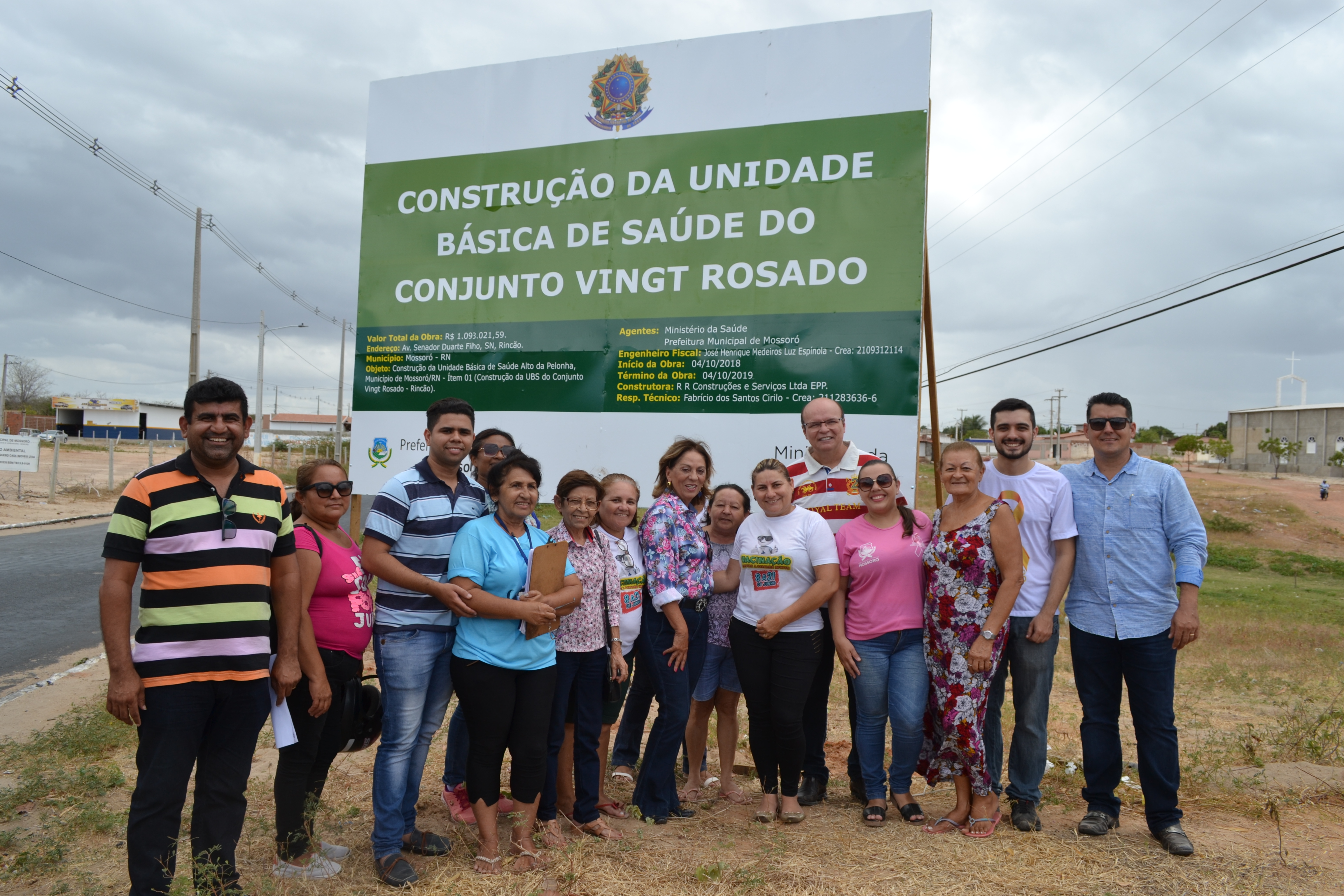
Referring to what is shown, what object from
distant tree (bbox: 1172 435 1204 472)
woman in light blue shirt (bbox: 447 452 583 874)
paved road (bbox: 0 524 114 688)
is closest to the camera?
woman in light blue shirt (bbox: 447 452 583 874)

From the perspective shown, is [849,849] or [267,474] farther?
[849,849]

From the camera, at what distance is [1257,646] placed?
377 inches

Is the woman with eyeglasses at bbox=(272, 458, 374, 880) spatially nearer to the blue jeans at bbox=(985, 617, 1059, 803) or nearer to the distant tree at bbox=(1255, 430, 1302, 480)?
the blue jeans at bbox=(985, 617, 1059, 803)

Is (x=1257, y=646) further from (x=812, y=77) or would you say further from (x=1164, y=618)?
(x=812, y=77)

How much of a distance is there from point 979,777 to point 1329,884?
52.3 inches

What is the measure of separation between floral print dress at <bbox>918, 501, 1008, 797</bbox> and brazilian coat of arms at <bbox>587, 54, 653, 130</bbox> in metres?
3.46

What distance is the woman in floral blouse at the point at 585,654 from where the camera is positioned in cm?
354

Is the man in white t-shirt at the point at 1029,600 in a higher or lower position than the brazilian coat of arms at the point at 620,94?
lower

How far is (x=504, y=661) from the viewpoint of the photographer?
3203 mm

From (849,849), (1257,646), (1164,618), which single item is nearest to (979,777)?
(849,849)

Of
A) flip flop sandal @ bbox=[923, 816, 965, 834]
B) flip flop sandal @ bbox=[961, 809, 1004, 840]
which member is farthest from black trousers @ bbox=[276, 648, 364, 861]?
flip flop sandal @ bbox=[961, 809, 1004, 840]

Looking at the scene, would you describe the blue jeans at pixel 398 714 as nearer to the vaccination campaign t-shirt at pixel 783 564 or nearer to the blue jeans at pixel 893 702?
the vaccination campaign t-shirt at pixel 783 564

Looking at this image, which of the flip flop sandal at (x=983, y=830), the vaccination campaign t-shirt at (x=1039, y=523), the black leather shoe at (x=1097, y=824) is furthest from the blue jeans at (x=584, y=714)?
the black leather shoe at (x=1097, y=824)

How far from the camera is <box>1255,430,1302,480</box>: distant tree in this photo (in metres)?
57.0
